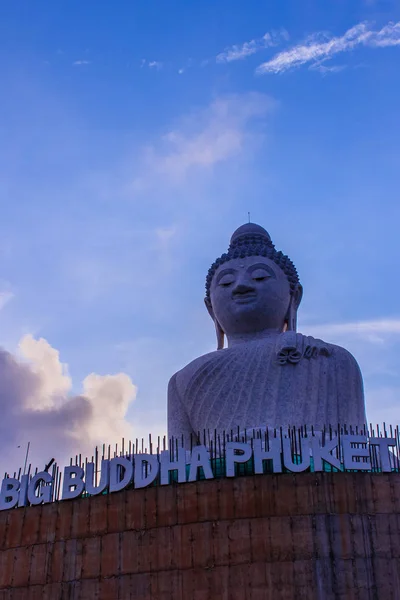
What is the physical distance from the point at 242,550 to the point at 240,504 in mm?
605

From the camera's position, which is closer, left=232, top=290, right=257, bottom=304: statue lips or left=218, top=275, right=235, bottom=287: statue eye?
left=232, top=290, right=257, bottom=304: statue lips

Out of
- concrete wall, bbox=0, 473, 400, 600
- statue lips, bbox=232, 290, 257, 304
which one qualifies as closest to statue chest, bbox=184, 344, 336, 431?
statue lips, bbox=232, 290, 257, 304

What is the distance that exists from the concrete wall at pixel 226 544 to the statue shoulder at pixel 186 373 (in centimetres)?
411

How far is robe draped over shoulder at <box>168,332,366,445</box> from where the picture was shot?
1378 cm

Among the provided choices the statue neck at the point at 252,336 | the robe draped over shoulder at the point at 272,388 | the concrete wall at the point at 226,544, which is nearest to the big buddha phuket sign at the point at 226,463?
the concrete wall at the point at 226,544

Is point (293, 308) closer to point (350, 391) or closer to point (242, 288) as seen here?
point (242, 288)

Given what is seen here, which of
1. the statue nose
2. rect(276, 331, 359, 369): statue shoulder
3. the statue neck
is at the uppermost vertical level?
the statue nose

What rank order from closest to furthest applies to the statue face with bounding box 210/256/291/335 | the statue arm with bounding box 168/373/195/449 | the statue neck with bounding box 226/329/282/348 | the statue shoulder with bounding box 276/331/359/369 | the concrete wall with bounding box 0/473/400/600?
the concrete wall with bounding box 0/473/400/600 → the statue shoulder with bounding box 276/331/359/369 → the statue arm with bounding box 168/373/195/449 → the statue face with bounding box 210/256/291/335 → the statue neck with bounding box 226/329/282/348

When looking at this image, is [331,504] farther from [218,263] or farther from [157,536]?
[218,263]

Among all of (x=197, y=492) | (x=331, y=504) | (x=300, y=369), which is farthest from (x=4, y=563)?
(x=300, y=369)

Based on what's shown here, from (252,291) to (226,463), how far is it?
527 centimetres

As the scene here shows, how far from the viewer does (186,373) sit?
602 inches

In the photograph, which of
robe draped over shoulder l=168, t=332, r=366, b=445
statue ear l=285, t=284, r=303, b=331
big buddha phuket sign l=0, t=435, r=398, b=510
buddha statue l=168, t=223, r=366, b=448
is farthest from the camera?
statue ear l=285, t=284, r=303, b=331

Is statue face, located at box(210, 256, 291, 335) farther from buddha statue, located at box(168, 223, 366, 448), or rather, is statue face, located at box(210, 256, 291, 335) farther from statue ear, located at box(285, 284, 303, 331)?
statue ear, located at box(285, 284, 303, 331)
